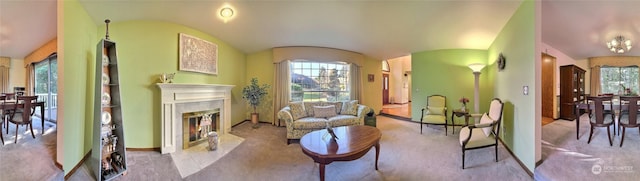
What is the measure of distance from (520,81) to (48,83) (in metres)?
5.32

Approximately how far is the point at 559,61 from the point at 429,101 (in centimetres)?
347

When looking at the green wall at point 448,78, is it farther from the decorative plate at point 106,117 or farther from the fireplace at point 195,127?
the decorative plate at point 106,117

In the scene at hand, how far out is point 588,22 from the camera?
344 cm

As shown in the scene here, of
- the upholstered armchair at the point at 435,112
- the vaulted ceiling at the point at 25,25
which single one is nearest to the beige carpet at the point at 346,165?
the upholstered armchair at the point at 435,112

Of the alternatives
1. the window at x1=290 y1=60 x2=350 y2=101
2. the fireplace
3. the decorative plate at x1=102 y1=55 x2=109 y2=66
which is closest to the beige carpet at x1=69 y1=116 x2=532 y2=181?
the fireplace

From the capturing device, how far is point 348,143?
2.56 m

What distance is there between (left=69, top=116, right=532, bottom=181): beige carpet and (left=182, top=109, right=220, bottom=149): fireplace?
0.47 m

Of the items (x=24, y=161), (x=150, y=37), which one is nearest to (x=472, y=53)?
(x=150, y=37)

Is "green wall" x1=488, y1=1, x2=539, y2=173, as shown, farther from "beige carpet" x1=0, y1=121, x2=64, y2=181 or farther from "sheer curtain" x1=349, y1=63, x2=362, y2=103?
"beige carpet" x1=0, y1=121, x2=64, y2=181

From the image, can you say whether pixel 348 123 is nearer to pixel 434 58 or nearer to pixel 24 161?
pixel 434 58

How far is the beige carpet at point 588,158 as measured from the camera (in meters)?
2.32

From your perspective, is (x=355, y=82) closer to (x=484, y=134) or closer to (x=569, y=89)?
(x=484, y=134)

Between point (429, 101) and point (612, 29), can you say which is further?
point (429, 101)

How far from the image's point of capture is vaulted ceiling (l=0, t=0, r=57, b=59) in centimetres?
178
